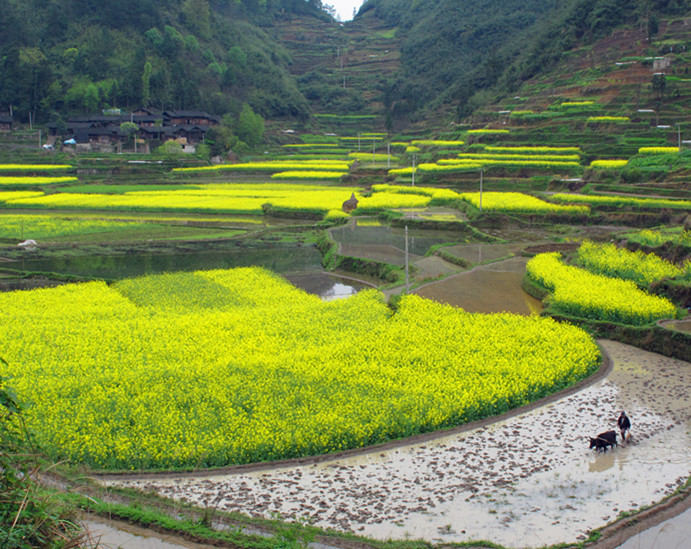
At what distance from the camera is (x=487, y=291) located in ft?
62.2

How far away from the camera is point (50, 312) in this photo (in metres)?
17.0

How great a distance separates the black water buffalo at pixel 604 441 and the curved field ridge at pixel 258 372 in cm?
173

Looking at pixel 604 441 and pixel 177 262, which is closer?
pixel 604 441

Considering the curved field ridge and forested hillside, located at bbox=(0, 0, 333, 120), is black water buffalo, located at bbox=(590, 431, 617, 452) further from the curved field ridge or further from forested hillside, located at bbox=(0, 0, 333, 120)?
forested hillside, located at bbox=(0, 0, 333, 120)

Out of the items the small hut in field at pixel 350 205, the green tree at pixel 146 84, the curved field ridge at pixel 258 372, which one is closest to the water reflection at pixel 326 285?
the curved field ridge at pixel 258 372

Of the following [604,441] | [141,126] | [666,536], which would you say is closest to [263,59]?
[141,126]

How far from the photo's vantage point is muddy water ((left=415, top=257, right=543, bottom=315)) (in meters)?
17.4

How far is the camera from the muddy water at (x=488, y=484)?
309 inches

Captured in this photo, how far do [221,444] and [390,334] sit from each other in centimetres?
575

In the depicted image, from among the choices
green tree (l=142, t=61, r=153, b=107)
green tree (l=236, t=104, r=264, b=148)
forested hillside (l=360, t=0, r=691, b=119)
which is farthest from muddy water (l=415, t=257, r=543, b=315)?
green tree (l=142, t=61, r=153, b=107)

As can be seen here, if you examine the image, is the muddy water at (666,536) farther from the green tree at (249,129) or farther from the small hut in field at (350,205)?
the green tree at (249,129)

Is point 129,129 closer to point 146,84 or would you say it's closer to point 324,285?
point 146,84

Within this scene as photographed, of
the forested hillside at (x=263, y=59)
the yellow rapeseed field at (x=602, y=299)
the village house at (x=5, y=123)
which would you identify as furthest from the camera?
the forested hillside at (x=263, y=59)

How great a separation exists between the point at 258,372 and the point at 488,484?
4.77m
